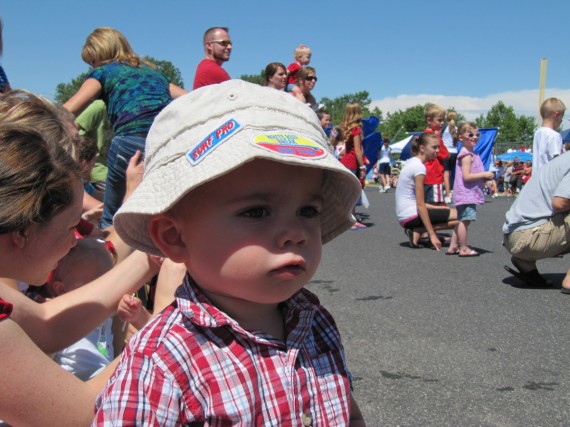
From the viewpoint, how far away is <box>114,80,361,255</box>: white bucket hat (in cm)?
A: 115

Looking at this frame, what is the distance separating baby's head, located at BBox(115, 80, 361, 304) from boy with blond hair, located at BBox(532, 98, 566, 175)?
6243mm

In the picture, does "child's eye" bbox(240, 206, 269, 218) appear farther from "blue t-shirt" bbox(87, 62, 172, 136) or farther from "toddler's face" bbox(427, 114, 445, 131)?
"toddler's face" bbox(427, 114, 445, 131)

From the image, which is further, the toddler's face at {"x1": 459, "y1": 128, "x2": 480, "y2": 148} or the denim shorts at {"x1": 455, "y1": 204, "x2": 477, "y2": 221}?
the toddler's face at {"x1": 459, "y1": 128, "x2": 480, "y2": 148}

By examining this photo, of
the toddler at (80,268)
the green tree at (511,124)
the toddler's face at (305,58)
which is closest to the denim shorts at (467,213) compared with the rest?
the toddler's face at (305,58)

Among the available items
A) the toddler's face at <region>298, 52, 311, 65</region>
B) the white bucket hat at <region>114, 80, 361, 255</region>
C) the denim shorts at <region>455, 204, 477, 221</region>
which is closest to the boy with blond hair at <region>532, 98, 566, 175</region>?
the denim shorts at <region>455, 204, 477, 221</region>

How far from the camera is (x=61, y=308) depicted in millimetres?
1893

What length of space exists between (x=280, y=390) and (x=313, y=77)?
21.8 ft

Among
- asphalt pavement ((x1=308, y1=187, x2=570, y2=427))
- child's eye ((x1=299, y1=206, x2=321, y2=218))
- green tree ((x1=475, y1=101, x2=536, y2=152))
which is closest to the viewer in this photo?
child's eye ((x1=299, y1=206, x2=321, y2=218))

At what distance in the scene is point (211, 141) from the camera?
3.93 feet

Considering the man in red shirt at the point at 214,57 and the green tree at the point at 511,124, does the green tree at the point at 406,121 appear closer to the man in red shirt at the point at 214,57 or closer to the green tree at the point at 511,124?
the green tree at the point at 511,124

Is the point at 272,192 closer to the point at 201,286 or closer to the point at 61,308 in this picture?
the point at 201,286

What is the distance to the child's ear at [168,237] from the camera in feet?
4.20

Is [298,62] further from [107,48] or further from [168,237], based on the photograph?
[168,237]

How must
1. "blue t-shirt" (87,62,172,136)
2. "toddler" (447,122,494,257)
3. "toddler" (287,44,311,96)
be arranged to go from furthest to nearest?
"toddler" (287,44,311,96)
"toddler" (447,122,494,257)
"blue t-shirt" (87,62,172,136)
